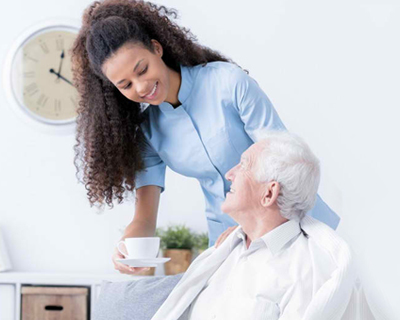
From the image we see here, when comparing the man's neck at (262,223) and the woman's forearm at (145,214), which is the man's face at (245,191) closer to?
the man's neck at (262,223)

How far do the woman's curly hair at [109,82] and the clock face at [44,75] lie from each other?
1.51 metres

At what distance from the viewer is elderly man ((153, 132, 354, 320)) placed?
1.48 meters

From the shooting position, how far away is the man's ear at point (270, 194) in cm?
160

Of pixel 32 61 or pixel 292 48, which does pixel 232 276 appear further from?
pixel 32 61

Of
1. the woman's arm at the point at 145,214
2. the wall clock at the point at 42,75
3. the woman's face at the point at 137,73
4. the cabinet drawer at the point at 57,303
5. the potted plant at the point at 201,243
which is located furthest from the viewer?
the wall clock at the point at 42,75

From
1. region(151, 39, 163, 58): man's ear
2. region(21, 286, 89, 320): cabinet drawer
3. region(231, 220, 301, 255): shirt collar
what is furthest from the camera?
region(21, 286, 89, 320): cabinet drawer

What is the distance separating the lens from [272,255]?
1590 millimetres

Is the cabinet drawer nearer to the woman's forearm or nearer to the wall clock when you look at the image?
the wall clock

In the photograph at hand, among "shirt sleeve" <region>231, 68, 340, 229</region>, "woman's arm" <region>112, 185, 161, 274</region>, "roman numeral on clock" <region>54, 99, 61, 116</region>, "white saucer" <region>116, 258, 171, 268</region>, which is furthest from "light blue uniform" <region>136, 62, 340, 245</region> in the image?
"roman numeral on clock" <region>54, 99, 61, 116</region>

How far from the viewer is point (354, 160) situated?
319 cm

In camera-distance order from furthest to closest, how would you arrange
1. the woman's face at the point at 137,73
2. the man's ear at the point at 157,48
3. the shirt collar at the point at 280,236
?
the man's ear at the point at 157,48, the woman's face at the point at 137,73, the shirt collar at the point at 280,236

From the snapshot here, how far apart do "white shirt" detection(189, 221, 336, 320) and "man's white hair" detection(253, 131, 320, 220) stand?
45 mm

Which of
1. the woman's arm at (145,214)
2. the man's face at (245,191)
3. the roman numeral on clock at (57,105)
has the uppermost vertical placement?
the man's face at (245,191)

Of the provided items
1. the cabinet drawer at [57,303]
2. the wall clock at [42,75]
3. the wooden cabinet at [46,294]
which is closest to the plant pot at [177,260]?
the wooden cabinet at [46,294]
